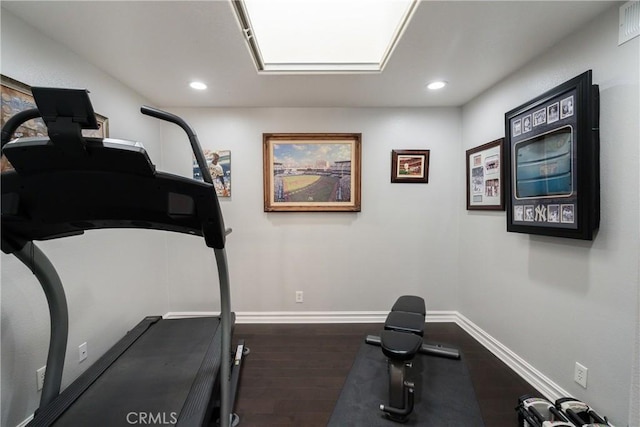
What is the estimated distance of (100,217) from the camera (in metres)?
1.04

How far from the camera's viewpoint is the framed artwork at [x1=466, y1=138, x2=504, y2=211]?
216 cm

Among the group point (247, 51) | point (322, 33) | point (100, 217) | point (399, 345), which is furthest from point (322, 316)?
point (322, 33)

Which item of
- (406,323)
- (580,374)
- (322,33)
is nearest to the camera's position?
Result: (580,374)

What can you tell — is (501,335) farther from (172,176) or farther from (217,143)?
(217,143)

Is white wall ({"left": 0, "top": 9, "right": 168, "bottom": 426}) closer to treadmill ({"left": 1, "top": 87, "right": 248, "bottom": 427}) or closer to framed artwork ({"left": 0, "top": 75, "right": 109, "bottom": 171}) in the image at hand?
framed artwork ({"left": 0, "top": 75, "right": 109, "bottom": 171})

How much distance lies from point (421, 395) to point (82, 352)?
8.05 feet

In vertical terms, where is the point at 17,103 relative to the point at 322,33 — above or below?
below

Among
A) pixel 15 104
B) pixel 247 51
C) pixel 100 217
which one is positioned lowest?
pixel 100 217

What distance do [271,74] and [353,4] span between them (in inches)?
36.3

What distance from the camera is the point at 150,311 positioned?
252 cm

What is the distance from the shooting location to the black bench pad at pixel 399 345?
1470 mm

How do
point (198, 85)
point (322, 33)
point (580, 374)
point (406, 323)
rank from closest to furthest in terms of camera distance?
point (580, 374) → point (406, 323) → point (322, 33) → point (198, 85)

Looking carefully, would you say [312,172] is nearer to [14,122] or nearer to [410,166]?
[410,166]

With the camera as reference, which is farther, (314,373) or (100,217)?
(314,373)
